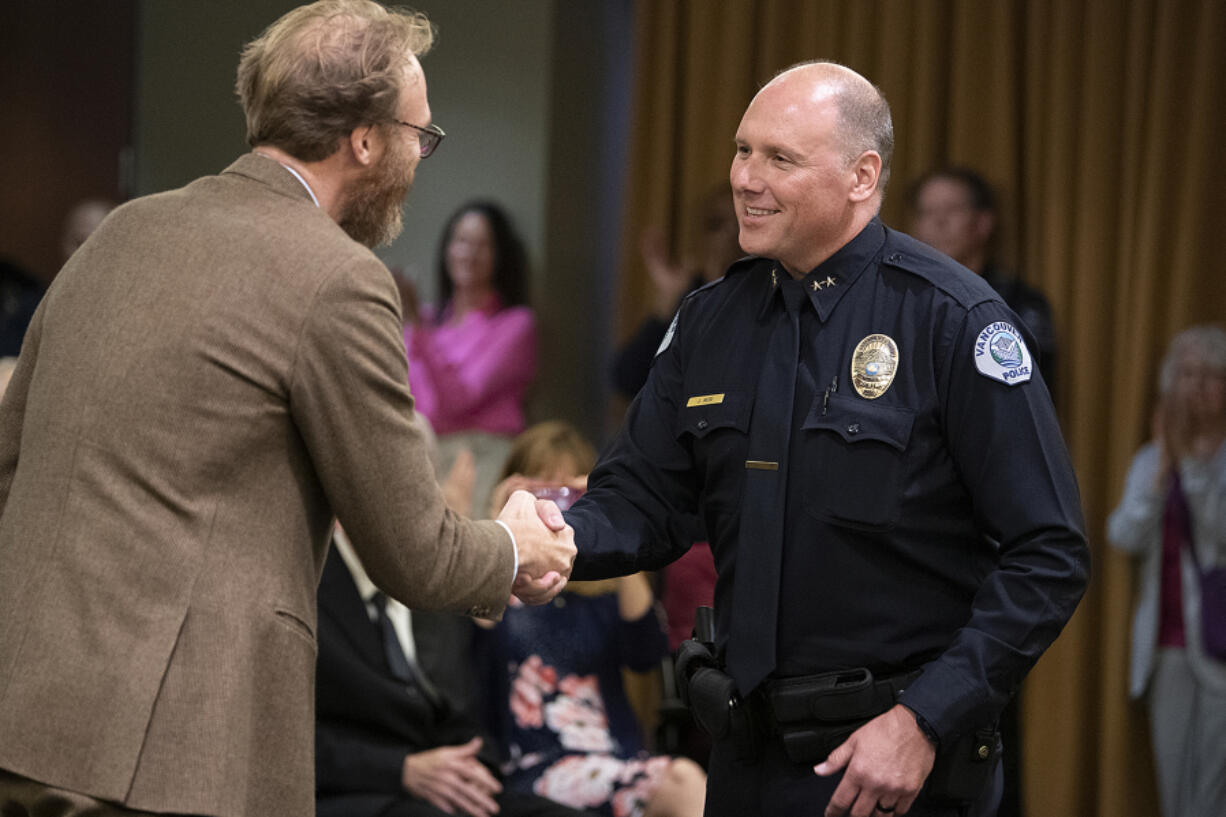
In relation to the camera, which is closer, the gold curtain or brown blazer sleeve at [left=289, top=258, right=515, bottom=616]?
brown blazer sleeve at [left=289, top=258, right=515, bottom=616]

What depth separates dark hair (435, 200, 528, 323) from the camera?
4.99 meters

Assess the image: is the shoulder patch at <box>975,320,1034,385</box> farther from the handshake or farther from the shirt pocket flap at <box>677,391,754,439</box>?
the handshake

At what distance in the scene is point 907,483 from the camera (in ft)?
6.22

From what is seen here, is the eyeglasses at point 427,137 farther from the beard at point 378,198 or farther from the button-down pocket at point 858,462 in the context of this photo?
the button-down pocket at point 858,462

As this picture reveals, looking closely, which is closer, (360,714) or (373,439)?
(373,439)

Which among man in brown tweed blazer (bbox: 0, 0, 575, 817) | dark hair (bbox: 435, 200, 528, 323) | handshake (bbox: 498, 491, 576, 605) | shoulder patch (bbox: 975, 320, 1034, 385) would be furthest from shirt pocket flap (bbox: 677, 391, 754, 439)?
dark hair (bbox: 435, 200, 528, 323)

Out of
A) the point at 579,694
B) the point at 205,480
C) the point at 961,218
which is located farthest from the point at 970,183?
the point at 205,480

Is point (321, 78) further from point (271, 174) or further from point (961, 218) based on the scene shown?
point (961, 218)

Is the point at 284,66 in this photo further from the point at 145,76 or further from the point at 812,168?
the point at 145,76

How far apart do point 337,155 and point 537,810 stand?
5.46 feet

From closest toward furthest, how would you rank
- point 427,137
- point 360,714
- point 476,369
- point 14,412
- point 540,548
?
1. point 14,412
2. point 427,137
3. point 540,548
4. point 360,714
5. point 476,369

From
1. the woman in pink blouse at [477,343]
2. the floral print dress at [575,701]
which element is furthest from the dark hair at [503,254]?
the floral print dress at [575,701]

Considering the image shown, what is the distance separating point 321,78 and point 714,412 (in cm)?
73

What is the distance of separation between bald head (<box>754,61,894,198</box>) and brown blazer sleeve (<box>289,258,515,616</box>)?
72 cm
